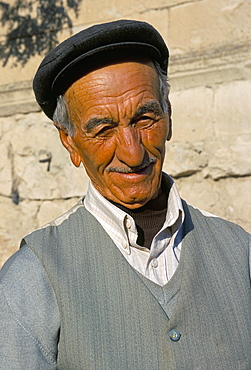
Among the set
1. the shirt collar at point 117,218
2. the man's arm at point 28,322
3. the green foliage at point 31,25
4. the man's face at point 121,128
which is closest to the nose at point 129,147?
the man's face at point 121,128

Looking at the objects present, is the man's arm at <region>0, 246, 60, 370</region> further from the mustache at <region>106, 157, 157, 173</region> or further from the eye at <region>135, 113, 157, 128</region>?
the eye at <region>135, 113, 157, 128</region>

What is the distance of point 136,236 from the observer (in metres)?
1.82

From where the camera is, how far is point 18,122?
3.76m

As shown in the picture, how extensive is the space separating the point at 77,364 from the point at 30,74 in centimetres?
262

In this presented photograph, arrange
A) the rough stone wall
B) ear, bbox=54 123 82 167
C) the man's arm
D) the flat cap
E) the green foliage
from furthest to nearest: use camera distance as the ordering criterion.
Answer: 1. the green foliage
2. the rough stone wall
3. ear, bbox=54 123 82 167
4. the flat cap
5. the man's arm

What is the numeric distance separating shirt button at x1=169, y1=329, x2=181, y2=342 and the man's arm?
35cm

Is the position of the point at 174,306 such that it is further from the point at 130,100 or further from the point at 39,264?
the point at 130,100

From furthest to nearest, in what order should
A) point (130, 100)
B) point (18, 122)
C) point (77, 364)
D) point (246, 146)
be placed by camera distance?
1. point (18, 122)
2. point (246, 146)
3. point (130, 100)
4. point (77, 364)

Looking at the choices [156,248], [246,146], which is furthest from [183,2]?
[156,248]

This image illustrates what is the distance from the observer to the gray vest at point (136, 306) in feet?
5.27

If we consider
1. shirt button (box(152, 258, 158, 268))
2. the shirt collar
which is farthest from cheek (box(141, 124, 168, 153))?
shirt button (box(152, 258, 158, 268))

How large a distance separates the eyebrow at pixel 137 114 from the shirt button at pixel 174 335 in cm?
71

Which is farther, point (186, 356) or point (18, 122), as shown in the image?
point (18, 122)

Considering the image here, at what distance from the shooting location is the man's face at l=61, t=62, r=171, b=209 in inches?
69.2
